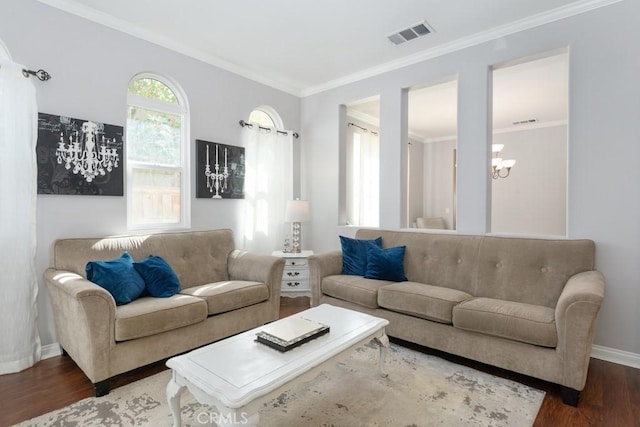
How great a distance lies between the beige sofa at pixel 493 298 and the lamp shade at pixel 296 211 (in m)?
0.91

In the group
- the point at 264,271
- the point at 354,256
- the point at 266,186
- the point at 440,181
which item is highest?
the point at 440,181

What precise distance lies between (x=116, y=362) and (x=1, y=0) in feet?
8.85

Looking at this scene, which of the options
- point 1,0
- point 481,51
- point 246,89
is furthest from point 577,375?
point 1,0

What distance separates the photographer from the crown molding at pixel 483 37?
276 centimetres

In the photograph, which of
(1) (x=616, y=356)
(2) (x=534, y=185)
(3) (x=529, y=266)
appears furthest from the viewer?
(2) (x=534, y=185)

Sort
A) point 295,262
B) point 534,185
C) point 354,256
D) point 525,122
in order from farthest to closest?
point 534,185
point 525,122
point 295,262
point 354,256

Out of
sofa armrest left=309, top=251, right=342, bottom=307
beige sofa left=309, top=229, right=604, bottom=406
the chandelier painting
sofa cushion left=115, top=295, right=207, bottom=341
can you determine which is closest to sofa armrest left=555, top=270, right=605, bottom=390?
beige sofa left=309, top=229, right=604, bottom=406

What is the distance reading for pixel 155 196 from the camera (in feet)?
11.3

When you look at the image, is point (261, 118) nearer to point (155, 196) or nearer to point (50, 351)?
point (155, 196)

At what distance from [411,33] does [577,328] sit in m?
2.73

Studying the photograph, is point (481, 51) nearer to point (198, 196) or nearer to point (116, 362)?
point (198, 196)

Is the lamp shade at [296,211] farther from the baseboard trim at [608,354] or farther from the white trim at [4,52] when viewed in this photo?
the white trim at [4,52]

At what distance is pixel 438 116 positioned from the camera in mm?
5836

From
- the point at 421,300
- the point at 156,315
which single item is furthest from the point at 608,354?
the point at 156,315
